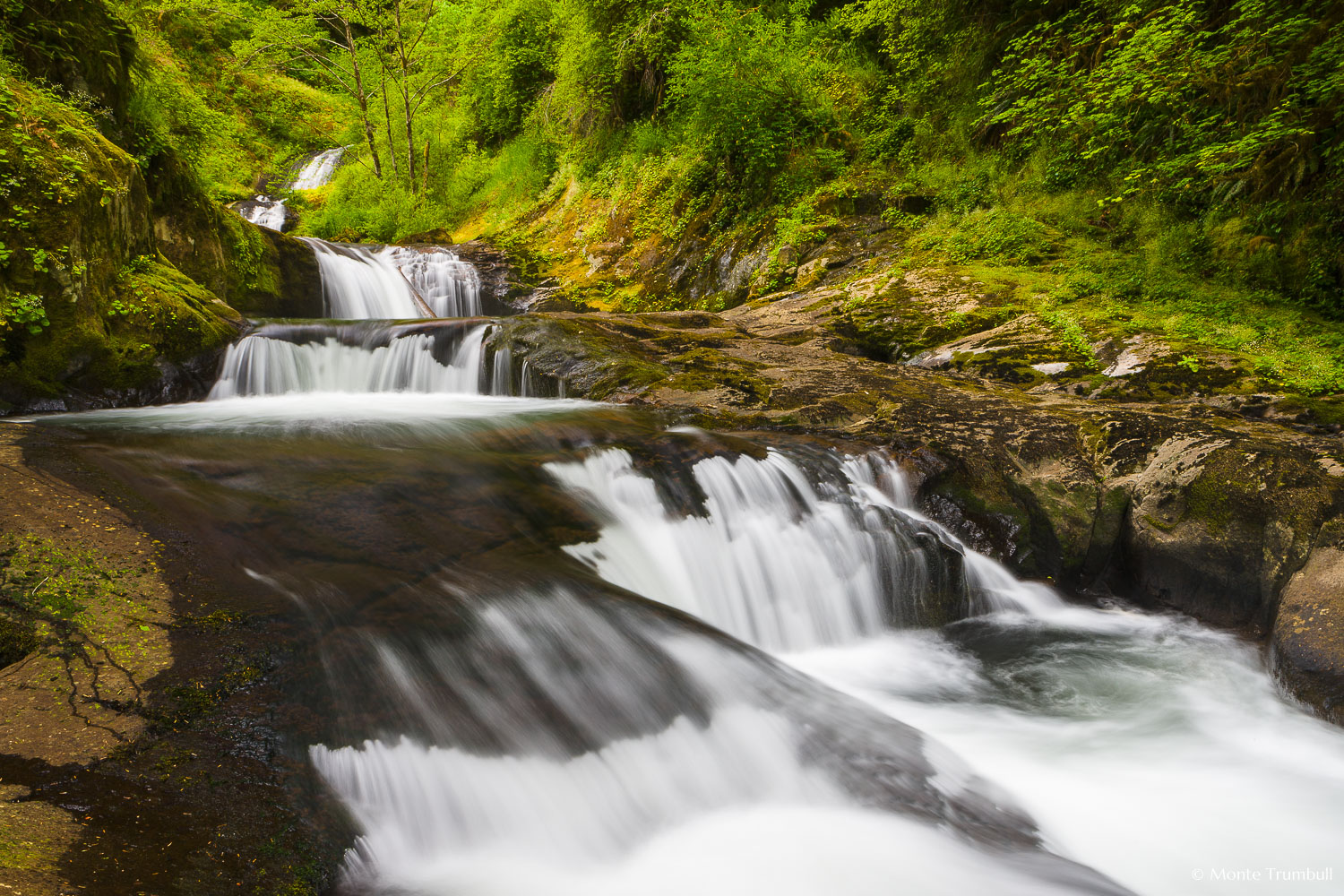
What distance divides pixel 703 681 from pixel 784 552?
155 cm

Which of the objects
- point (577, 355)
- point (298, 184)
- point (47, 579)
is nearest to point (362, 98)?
point (298, 184)

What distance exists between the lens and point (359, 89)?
1786 cm

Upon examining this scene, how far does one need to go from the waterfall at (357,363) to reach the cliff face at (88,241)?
402 mm

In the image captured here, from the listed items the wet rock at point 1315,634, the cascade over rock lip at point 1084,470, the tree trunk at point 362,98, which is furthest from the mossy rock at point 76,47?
the tree trunk at point 362,98

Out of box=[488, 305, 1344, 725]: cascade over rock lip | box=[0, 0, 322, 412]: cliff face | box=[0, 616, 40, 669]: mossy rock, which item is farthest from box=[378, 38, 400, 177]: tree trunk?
box=[0, 616, 40, 669]: mossy rock

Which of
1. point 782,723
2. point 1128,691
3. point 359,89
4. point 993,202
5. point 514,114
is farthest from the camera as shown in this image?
point 514,114

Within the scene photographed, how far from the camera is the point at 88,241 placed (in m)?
5.70

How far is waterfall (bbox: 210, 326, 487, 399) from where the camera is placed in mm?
7086

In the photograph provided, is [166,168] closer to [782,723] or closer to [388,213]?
Result: [782,723]

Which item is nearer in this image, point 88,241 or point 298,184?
point 88,241

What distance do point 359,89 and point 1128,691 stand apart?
68.5 feet

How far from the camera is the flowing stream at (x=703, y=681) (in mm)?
2391

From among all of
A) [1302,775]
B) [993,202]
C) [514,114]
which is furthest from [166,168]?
[514,114]

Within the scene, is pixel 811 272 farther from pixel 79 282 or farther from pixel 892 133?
pixel 79 282
